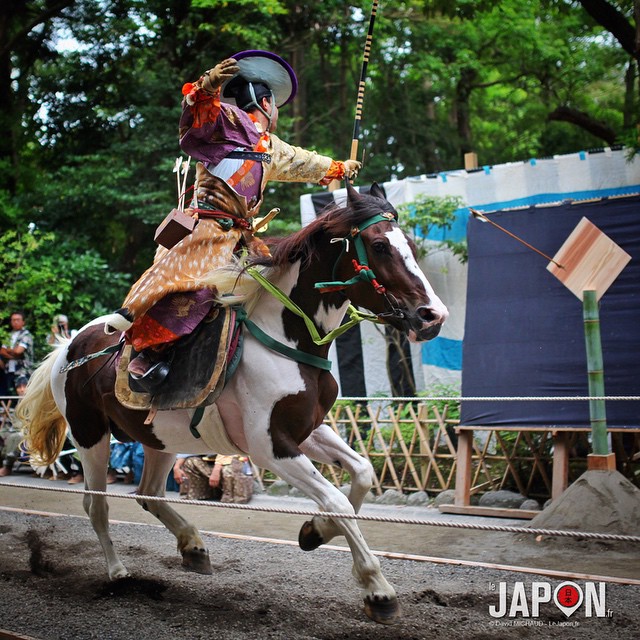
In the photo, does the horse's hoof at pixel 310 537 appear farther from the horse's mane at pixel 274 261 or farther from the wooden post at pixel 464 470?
the wooden post at pixel 464 470

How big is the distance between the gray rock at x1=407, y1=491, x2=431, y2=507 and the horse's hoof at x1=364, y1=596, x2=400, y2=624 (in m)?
3.56

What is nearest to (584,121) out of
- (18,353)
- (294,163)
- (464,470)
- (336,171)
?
(464,470)

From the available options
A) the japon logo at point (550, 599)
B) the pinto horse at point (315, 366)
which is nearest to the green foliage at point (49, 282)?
the pinto horse at point (315, 366)

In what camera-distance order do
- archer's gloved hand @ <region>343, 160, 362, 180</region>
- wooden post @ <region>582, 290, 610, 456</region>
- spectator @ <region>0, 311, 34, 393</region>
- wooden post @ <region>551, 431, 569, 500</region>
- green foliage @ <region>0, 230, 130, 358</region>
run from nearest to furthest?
archer's gloved hand @ <region>343, 160, 362, 180</region> < wooden post @ <region>582, 290, 610, 456</region> < wooden post @ <region>551, 431, 569, 500</region> < spectator @ <region>0, 311, 34, 393</region> < green foliage @ <region>0, 230, 130, 358</region>

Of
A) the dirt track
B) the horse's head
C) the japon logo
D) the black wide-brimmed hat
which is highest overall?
the black wide-brimmed hat

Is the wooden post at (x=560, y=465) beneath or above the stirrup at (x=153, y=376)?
beneath

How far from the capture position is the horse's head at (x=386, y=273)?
321cm

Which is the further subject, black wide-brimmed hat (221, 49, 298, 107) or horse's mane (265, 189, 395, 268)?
black wide-brimmed hat (221, 49, 298, 107)

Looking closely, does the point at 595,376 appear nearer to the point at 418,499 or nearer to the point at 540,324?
the point at 540,324

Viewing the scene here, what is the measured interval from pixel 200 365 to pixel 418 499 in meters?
3.83

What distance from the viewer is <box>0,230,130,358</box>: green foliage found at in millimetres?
10367

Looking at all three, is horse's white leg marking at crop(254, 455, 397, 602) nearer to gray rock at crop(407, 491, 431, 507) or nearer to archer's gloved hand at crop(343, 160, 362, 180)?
archer's gloved hand at crop(343, 160, 362, 180)

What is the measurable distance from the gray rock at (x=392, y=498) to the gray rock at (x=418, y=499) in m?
0.07

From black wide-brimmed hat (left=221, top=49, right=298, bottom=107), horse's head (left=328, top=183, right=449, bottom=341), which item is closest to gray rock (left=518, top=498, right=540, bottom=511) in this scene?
horse's head (left=328, top=183, right=449, bottom=341)
